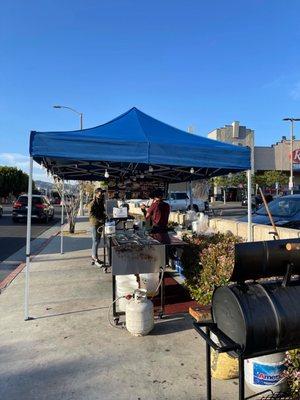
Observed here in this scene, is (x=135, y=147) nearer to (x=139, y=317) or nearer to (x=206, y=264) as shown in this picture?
(x=206, y=264)

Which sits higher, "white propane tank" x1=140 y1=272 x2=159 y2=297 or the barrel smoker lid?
the barrel smoker lid

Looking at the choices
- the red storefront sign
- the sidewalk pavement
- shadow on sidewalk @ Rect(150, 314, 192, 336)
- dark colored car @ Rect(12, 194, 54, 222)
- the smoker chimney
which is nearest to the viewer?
the sidewalk pavement

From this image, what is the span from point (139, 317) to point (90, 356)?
2.42ft

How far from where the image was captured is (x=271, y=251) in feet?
8.87

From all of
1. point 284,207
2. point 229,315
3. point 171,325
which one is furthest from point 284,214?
point 229,315

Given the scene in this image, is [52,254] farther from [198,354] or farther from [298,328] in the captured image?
[298,328]

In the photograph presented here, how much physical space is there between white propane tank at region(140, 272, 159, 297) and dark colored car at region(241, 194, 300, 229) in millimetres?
3405

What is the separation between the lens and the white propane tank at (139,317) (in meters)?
4.71

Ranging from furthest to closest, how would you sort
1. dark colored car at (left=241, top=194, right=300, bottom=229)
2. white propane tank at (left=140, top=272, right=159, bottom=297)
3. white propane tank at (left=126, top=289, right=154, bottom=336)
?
dark colored car at (left=241, top=194, right=300, bottom=229) < white propane tank at (left=140, top=272, right=159, bottom=297) < white propane tank at (left=126, top=289, right=154, bottom=336)

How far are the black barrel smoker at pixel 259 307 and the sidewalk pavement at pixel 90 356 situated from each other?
1099 mm

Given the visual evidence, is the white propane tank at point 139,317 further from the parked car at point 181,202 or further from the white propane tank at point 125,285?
the parked car at point 181,202

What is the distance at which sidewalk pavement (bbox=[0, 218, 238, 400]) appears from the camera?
355cm

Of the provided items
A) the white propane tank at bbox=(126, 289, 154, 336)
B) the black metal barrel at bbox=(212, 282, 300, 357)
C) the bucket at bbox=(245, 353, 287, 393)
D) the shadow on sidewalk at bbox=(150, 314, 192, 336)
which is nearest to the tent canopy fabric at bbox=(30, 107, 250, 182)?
the white propane tank at bbox=(126, 289, 154, 336)

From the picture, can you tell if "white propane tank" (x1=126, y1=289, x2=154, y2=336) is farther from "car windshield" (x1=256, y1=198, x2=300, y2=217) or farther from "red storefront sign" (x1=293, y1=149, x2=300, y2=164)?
"red storefront sign" (x1=293, y1=149, x2=300, y2=164)
